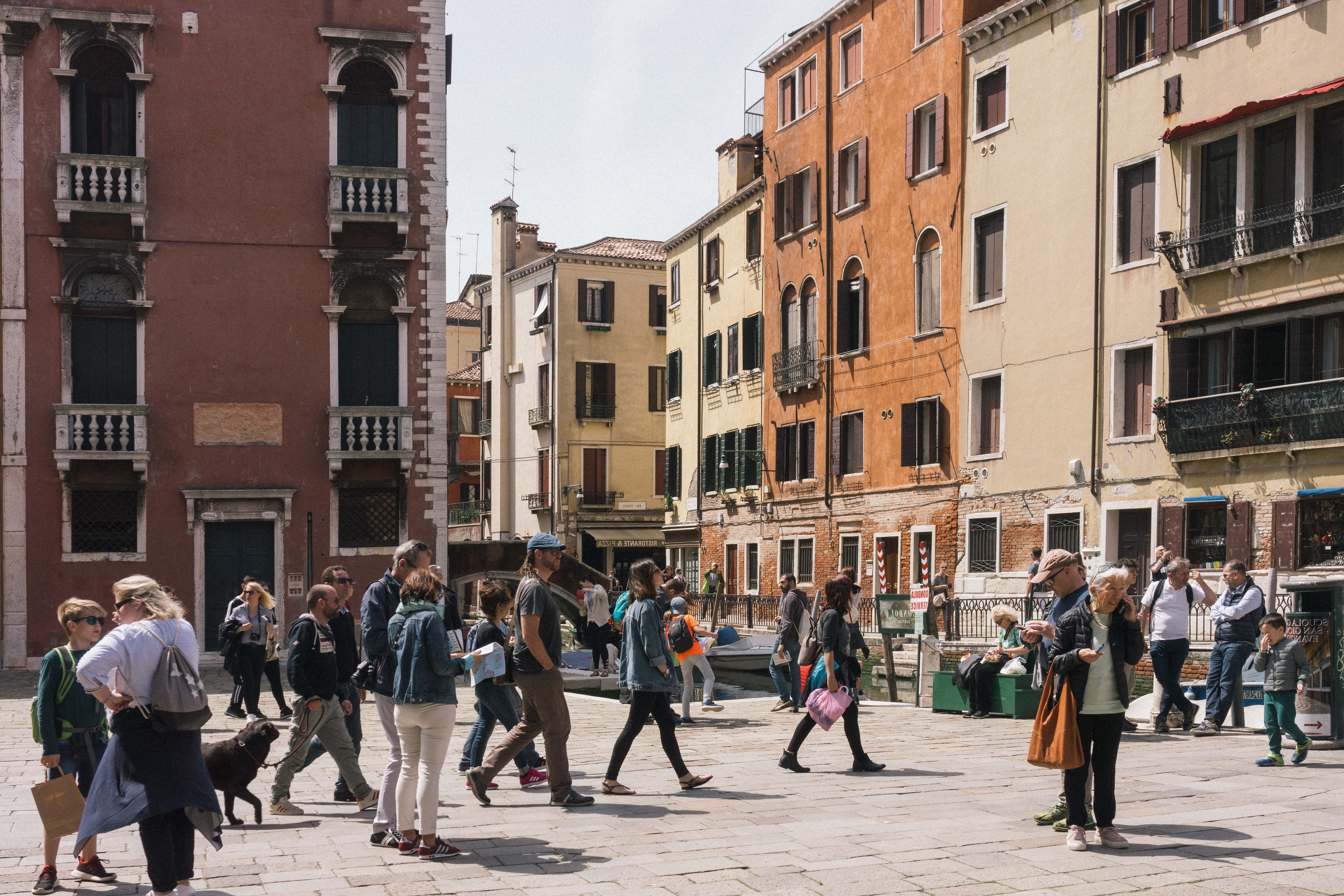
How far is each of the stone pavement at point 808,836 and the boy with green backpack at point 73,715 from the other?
586 millimetres

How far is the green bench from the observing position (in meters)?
16.4

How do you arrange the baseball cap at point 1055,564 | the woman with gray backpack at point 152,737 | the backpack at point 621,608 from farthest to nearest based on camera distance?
1. the backpack at point 621,608
2. the baseball cap at point 1055,564
3. the woman with gray backpack at point 152,737

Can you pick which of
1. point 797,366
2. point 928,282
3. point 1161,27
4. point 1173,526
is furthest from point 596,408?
point 1173,526

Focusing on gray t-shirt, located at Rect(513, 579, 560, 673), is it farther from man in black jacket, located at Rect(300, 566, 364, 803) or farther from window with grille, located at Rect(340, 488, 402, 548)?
window with grille, located at Rect(340, 488, 402, 548)

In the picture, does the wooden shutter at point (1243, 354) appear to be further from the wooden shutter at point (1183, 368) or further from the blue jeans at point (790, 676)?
the blue jeans at point (790, 676)

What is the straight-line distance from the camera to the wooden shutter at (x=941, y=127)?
31.2 metres

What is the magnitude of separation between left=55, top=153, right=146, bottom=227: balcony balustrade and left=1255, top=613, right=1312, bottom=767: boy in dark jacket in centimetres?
1939

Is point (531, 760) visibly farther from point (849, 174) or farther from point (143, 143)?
point (849, 174)

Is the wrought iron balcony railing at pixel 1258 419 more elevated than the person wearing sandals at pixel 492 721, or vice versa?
the wrought iron balcony railing at pixel 1258 419

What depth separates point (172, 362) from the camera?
81.1 feet

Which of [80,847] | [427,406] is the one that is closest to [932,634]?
[427,406]

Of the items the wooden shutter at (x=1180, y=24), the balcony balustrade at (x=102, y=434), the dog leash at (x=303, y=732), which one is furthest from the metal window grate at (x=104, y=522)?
the wooden shutter at (x=1180, y=24)

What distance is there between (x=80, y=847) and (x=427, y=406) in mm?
18778

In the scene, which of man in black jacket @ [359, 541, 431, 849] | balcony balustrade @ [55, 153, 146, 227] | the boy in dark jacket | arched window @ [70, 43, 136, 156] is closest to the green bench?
the boy in dark jacket
